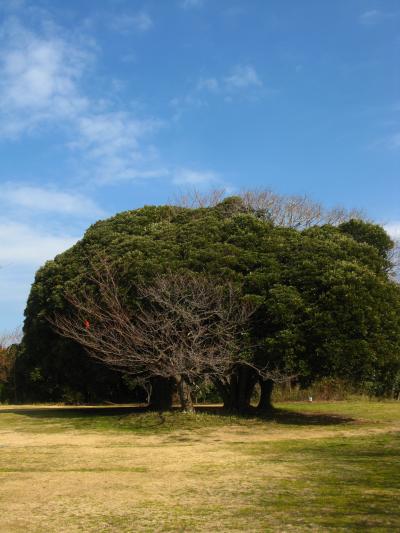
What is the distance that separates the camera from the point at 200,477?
25.3 ft

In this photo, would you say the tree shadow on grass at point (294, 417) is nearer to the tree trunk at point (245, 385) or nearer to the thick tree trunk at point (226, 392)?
the tree trunk at point (245, 385)

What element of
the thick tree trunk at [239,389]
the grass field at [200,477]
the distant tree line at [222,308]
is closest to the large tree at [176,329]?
the distant tree line at [222,308]

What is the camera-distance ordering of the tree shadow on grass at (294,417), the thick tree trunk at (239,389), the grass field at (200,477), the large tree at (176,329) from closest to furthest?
the grass field at (200,477), the large tree at (176,329), the tree shadow on grass at (294,417), the thick tree trunk at (239,389)

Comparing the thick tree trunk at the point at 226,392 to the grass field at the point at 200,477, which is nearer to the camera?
the grass field at the point at 200,477

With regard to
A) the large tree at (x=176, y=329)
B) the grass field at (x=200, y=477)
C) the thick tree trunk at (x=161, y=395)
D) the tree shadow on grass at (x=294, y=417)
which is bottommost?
the grass field at (x=200, y=477)

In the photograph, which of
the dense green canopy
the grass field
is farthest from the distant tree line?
the grass field

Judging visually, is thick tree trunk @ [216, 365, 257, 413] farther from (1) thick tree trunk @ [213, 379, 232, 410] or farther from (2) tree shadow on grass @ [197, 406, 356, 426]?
(2) tree shadow on grass @ [197, 406, 356, 426]

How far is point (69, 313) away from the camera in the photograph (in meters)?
17.8

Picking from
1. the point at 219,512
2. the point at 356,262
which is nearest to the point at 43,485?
the point at 219,512

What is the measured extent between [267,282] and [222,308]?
57.7 inches

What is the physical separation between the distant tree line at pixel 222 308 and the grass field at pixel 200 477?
1.73 meters

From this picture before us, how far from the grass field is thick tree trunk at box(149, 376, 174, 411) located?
3402mm

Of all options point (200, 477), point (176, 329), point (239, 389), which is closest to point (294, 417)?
point (239, 389)

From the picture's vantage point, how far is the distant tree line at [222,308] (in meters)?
14.4
